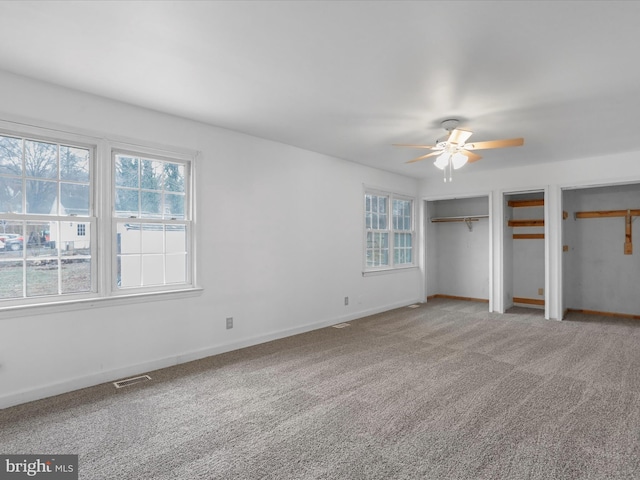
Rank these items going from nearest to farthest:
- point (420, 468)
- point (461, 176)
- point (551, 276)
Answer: point (420, 468)
point (551, 276)
point (461, 176)

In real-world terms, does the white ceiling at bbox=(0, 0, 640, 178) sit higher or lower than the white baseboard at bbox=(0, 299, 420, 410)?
higher

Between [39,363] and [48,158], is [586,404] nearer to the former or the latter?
[39,363]

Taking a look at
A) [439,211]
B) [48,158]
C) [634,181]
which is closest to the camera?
[48,158]

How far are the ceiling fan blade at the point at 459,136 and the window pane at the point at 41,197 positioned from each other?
3.68m

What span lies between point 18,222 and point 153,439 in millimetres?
2069

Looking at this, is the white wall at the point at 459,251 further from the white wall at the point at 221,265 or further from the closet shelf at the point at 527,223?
the white wall at the point at 221,265

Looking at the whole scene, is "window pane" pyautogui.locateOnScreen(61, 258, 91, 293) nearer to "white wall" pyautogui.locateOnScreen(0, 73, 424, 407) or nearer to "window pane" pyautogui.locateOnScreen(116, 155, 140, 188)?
"white wall" pyautogui.locateOnScreen(0, 73, 424, 407)

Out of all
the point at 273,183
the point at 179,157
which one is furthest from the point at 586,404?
the point at 179,157

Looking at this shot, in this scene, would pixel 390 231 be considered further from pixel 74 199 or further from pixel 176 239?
pixel 74 199

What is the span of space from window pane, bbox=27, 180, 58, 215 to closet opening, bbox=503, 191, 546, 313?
661cm

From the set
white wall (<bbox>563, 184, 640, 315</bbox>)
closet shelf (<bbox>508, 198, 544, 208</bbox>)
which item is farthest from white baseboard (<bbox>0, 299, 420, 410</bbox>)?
white wall (<bbox>563, 184, 640, 315</bbox>)

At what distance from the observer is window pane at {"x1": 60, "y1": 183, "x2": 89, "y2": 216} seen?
3.14 m

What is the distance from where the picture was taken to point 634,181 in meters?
5.26

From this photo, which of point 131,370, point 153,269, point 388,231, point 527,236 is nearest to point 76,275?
point 153,269
